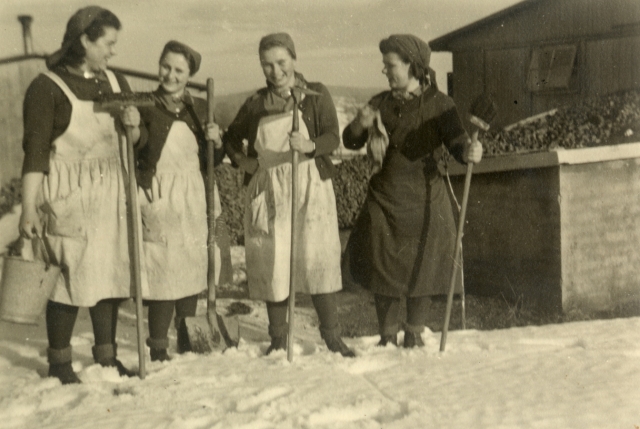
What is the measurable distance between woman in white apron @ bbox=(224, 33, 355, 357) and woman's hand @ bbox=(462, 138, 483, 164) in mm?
740

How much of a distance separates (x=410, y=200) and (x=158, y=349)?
170 centimetres

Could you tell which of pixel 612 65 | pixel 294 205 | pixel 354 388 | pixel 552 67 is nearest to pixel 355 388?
pixel 354 388

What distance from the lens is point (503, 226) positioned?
5.83m

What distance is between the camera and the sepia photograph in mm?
3779

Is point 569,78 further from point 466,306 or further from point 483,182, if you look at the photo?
point 466,306

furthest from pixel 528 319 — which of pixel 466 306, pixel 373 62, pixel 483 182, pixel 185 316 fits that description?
pixel 185 316

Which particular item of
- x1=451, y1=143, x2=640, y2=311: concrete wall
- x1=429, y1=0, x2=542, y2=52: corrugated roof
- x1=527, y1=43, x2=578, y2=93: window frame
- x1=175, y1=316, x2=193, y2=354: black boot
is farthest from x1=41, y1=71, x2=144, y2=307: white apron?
x1=527, y1=43, x2=578, y2=93: window frame

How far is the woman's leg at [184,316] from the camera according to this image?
439cm

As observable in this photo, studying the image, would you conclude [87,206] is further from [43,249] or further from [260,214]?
[260,214]

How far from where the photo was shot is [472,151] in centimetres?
424

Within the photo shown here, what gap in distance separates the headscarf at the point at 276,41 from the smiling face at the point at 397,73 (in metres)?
0.56

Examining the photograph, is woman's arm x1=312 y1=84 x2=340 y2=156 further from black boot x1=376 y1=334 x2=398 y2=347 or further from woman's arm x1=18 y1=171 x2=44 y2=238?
woman's arm x1=18 y1=171 x2=44 y2=238

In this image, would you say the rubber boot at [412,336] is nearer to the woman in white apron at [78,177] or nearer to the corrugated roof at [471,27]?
the woman in white apron at [78,177]

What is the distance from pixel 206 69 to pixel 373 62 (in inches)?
41.7
